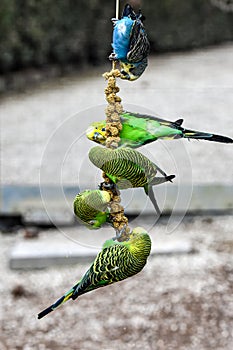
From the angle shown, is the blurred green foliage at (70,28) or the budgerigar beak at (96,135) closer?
the budgerigar beak at (96,135)

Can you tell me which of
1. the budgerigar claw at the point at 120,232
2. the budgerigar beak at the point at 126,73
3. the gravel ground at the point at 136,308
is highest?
the budgerigar beak at the point at 126,73

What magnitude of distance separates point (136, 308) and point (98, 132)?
178 centimetres

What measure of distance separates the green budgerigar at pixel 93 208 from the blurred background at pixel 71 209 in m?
0.05

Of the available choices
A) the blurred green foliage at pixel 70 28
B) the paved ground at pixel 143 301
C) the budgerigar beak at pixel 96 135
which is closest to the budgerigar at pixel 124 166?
the budgerigar beak at pixel 96 135

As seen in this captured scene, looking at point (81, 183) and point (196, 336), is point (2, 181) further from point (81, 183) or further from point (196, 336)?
point (81, 183)

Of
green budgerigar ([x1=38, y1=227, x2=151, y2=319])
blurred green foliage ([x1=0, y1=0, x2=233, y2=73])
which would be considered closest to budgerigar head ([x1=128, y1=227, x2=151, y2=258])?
green budgerigar ([x1=38, y1=227, x2=151, y2=319])

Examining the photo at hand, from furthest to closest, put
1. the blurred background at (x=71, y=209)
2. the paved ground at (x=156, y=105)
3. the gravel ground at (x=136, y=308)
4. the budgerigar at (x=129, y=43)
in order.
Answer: the paved ground at (x=156, y=105)
the gravel ground at (x=136, y=308)
the blurred background at (x=71, y=209)
the budgerigar at (x=129, y=43)

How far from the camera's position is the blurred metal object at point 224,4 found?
8.44 metres

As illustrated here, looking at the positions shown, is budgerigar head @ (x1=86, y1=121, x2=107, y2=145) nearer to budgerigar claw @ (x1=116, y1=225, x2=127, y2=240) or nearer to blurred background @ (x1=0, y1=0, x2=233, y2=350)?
blurred background @ (x1=0, y1=0, x2=233, y2=350)

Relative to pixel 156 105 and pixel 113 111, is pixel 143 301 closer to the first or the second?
pixel 113 111

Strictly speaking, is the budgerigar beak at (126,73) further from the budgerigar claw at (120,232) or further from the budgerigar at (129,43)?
the budgerigar claw at (120,232)

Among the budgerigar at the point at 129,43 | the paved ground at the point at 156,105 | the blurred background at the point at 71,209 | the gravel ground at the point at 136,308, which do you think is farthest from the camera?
the paved ground at the point at 156,105

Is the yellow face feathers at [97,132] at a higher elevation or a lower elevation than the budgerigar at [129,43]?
lower

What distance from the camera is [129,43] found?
0.81 m
